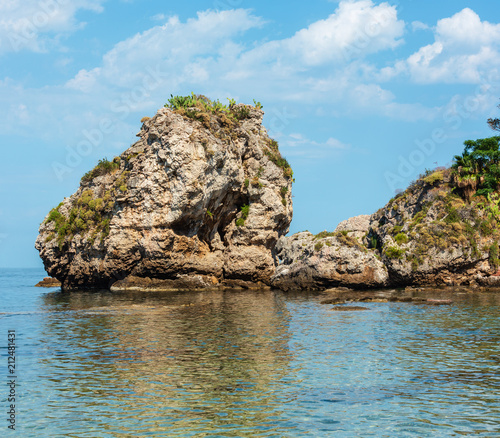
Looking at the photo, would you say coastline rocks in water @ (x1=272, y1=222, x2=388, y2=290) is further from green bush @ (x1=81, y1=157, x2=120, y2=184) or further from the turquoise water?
green bush @ (x1=81, y1=157, x2=120, y2=184)

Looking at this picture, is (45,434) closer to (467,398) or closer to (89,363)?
(89,363)

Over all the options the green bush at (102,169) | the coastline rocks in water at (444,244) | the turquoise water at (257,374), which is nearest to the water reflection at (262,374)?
the turquoise water at (257,374)

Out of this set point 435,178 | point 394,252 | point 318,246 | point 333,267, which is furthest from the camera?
point 435,178

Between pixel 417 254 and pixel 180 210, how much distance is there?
21184 millimetres

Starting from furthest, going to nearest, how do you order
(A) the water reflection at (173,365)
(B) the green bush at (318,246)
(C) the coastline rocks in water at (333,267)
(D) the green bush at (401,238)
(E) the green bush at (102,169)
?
1. (E) the green bush at (102,169)
2. (D) the green bush at (401,238)
3. (B) the green bush at (318,246)
4. (C) the coastline rocks in water at (333,267)
5. (A) the water reflection at (173,365)

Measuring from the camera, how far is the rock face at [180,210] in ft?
147

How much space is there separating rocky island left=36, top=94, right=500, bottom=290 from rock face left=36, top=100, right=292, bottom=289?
11cm

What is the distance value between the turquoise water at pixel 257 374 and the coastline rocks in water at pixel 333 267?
46.8 feet

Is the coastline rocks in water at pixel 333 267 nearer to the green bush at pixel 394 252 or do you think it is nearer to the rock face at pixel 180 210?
the green bush at pixel 394 252

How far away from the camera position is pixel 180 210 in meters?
44.1

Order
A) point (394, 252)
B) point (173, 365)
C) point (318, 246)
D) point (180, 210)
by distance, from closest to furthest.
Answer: point (173, 365) → point (180, 210) → point (318, 246) → point (394, 252)

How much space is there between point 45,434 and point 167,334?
467 inches

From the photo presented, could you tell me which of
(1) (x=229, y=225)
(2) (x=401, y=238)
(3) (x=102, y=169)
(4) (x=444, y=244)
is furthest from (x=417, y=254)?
(3) (x=102, y=169)

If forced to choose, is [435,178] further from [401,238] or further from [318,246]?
[318,246]
